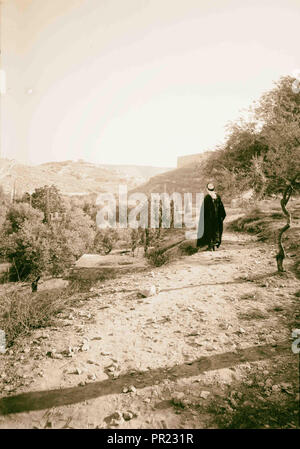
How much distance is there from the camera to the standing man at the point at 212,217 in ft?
30.9

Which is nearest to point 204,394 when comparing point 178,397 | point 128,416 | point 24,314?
point 178,397

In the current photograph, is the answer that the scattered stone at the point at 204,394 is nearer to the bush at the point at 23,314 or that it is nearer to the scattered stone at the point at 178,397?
the scattered stone at the point at 178,397

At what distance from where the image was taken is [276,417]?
299 cm

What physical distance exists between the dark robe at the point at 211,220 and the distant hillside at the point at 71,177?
37946mm

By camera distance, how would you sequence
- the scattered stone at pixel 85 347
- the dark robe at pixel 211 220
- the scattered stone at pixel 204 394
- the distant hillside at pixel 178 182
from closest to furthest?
1. the scattered stone at pixel 204 394
2. the scattered stone at pixel 85 347
3. the dark robe at pixel 211 220
4. the distant hillside at pixel 178 182

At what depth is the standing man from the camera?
9414mm

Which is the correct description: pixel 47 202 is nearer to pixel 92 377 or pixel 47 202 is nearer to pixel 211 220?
pixel 211 220

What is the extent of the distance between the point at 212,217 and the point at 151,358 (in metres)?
6.31

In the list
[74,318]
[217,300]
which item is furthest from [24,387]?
[217,300]

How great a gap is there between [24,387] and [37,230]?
51.8 feet

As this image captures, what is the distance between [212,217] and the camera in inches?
372

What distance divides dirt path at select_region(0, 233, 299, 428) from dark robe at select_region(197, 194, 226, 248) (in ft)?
10.8

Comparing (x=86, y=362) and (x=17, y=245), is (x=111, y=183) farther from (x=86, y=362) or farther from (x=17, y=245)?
(x=86, y=362)

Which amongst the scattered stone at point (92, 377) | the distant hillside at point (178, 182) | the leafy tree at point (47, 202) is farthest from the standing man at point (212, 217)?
the distant hillside at point (178, 182)
